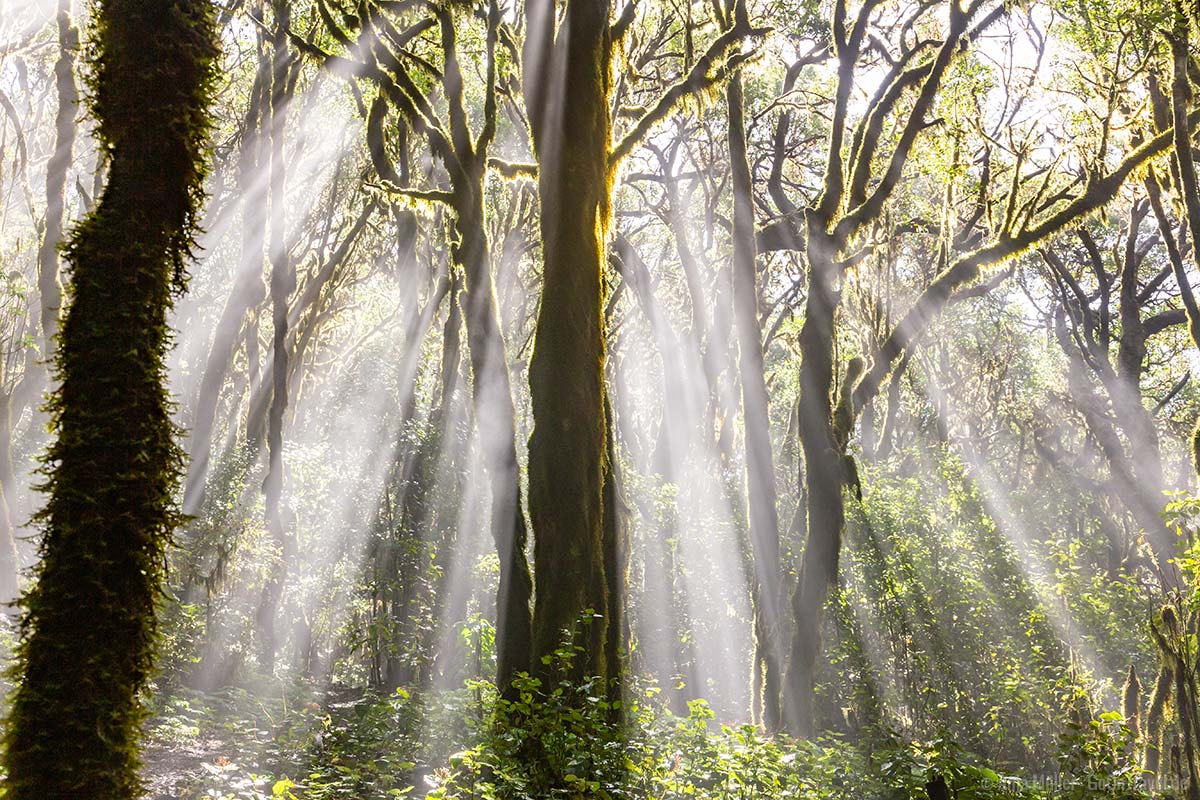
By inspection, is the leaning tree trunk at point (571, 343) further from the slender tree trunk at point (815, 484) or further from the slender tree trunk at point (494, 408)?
the slender tree trunk at point (815, 484)

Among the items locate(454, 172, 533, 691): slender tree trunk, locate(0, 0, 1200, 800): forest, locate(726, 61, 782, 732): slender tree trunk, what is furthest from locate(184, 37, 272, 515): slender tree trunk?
locate(726, 61, 782, 732): slender tree trunk

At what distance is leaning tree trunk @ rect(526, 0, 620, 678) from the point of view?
24.3 ft

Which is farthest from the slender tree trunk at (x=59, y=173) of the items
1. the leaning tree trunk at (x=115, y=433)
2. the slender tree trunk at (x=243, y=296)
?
the leaning tree trunk at (x=115, y=433)

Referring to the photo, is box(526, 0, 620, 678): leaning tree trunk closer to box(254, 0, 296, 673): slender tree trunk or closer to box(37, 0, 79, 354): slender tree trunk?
box(254, 0, 296, 673): slender tree trunk

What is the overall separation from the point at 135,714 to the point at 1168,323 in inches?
852

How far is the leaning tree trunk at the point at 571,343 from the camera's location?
7.40 metres

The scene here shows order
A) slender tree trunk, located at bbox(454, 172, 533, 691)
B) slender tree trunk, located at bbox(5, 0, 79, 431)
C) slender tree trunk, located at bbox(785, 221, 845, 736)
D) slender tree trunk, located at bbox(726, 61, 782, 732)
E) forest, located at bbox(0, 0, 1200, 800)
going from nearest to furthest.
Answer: forest, located at bbox(0, 0, 1200, 800), slender tree trunk, located at bbox(454, 172, 533, 691), slender tree trunk, located at bbox(785, 221, 845, 736), slender tree trunk, located at bbox(726, 61, 782, 732), slender tree trunk, located at bbox(5, 0, 79, 431)

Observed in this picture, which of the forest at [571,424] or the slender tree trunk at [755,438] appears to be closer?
the forest at [571,424]

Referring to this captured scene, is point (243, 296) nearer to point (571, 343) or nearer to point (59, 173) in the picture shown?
point (59, 173)

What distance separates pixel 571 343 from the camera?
798 centimetres

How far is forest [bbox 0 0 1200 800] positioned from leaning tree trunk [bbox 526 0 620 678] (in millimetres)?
35

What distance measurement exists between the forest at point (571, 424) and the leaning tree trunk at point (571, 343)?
35 millimetres

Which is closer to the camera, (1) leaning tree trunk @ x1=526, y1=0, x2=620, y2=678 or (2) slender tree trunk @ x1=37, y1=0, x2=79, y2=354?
(1) leaning tree trunk @ x1=526, y1=0, x2=620, y2=678

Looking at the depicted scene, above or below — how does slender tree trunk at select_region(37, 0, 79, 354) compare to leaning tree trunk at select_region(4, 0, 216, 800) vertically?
above
